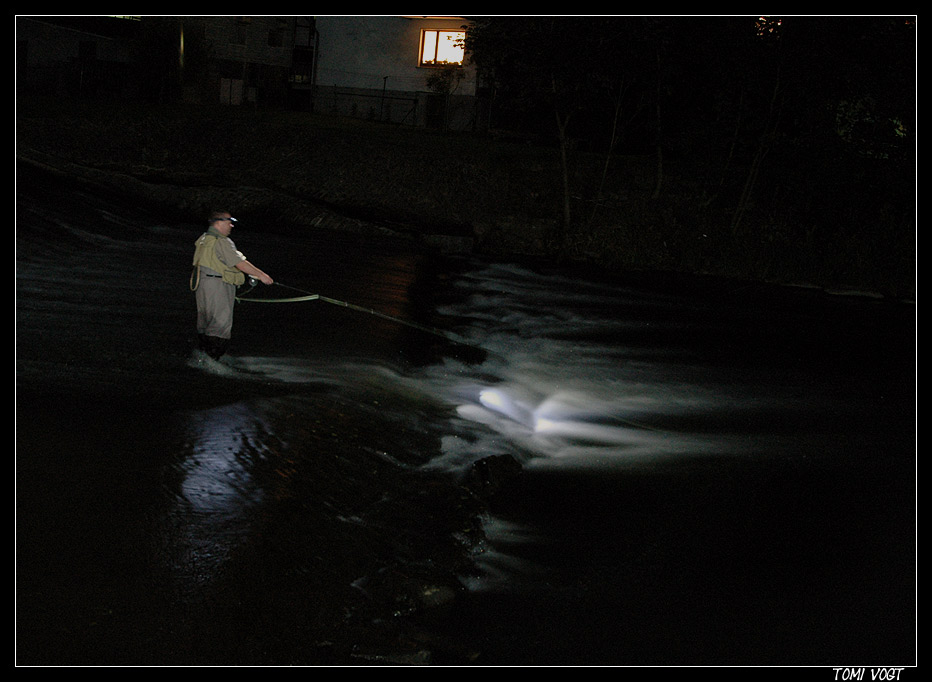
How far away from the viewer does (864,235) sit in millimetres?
26672

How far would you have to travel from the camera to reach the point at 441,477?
870cm

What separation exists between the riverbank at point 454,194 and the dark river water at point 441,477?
10442 mm

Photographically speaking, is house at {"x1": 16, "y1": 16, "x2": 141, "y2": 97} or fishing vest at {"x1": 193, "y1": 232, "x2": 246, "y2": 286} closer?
fishing vest at {"x1": 193, "y1": 232, "x2": 246, "y2": 286}

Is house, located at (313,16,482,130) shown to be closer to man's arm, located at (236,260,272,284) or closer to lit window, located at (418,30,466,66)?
lit window, located at (418,30,466,66)

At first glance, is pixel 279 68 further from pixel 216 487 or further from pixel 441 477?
pixel 216 487

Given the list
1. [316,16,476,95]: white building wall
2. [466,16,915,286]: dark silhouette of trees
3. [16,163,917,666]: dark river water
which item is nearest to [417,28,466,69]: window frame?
[316,16,476,95]: white building wall

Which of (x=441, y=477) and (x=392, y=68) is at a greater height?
(x=392, y=68)

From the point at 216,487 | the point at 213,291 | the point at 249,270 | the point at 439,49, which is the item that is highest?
the point at 439,49

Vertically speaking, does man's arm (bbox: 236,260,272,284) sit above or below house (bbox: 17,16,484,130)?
below

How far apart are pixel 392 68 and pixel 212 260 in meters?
36.0

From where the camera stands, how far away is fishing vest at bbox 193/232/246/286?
10.4 m

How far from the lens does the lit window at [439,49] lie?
142 feet

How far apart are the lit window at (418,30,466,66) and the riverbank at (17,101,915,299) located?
26.1ft

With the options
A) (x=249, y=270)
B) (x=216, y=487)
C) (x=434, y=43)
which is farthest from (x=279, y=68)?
(x=216, y=487)
